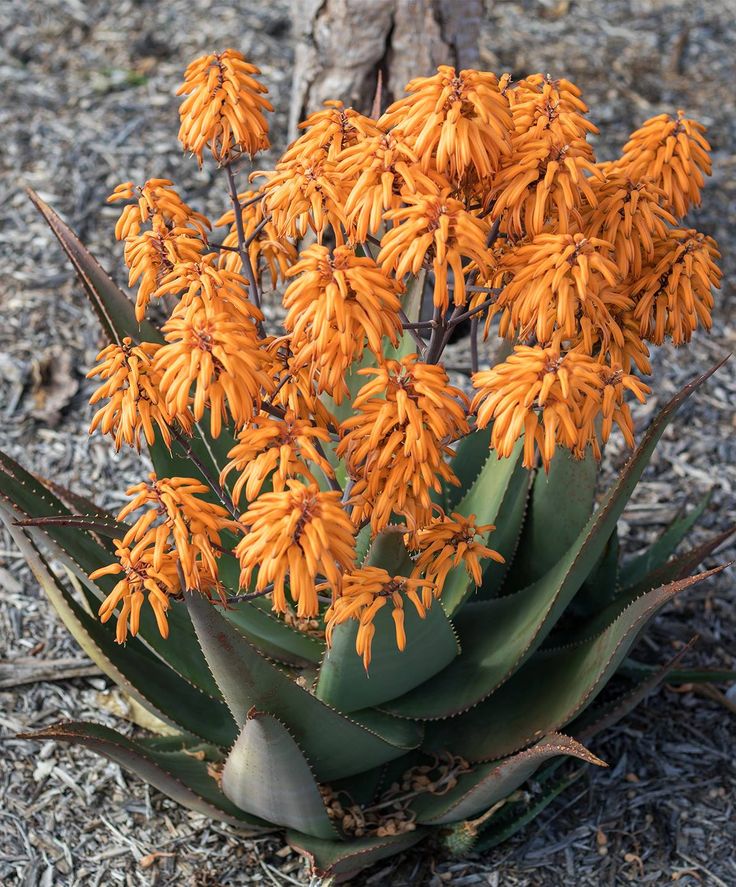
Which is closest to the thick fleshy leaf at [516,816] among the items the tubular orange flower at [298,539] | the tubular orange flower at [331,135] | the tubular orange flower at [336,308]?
the tubular orange flower at [298,539]

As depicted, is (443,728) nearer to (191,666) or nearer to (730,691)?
(191,666)

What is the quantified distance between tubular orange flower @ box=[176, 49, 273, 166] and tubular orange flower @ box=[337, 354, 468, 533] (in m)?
0.60

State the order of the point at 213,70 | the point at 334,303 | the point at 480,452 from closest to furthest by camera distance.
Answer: the point at 334,303, the point at 213,70, the point at 480,452

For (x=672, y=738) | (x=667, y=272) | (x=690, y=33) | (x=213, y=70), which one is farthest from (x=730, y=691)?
(x=690, y=33)

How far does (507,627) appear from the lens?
2518 mm

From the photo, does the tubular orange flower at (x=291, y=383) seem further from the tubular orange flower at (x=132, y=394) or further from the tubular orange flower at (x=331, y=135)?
the tubular orange flower at (x=331, y=135)

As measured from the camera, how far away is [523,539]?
2844 mm

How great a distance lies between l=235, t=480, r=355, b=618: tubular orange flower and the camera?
1.66 m

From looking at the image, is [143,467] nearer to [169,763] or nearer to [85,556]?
[85,556]

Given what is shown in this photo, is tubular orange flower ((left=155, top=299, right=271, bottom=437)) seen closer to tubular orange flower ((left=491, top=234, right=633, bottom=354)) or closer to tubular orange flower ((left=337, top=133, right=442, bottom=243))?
tubular orange flower ((left=337, top=133, right=442, bottom=243))

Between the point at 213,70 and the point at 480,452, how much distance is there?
119 cm

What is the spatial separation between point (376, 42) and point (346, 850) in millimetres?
2674

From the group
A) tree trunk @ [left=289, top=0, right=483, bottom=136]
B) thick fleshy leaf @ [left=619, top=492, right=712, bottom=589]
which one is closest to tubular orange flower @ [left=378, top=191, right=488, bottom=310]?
thick fleshy leaf @ [left=619, top=492, right=712, bottom=589]

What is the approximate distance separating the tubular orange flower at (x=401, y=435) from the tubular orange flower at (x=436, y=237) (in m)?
0.16
